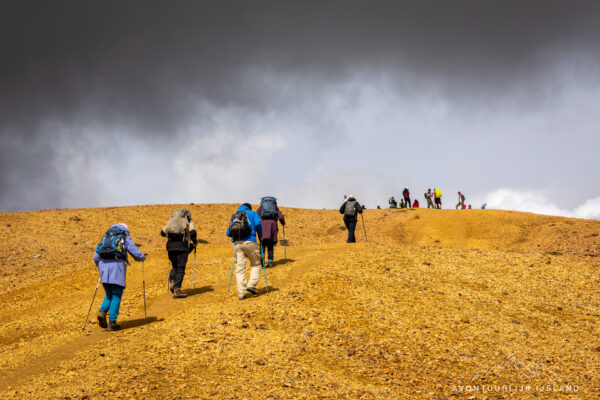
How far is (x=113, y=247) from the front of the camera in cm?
991

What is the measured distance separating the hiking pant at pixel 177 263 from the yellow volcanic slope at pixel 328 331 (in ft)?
2.10

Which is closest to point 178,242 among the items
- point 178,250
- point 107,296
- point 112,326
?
point 178,250

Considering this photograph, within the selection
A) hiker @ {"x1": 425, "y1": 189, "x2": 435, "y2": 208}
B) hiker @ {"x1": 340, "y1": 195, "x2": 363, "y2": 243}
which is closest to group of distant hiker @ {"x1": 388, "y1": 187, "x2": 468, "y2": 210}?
hiker @ {"x1": 425, "y1": 189, "x2": 435, "y2": 208}

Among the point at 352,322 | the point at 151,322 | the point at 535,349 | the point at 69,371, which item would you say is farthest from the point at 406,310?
the point at 69,371

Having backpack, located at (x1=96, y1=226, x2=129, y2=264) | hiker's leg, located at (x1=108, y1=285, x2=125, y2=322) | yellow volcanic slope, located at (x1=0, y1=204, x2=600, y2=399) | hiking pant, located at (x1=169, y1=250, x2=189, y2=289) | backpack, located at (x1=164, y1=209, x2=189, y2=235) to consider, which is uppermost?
backpack, located at (x1=164, y1=209, x2=189, y2=235)

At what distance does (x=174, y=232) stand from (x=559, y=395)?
10059mm

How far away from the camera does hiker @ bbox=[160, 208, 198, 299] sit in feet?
40.9

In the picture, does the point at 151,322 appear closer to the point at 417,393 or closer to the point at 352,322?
the point at 352,322

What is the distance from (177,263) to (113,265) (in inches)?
115

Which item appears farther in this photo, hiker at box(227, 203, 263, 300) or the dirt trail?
hiker at box(227, 203, 263, 300)

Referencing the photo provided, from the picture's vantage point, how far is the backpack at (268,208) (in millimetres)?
14953

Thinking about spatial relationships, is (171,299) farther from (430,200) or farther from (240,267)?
(430,200)

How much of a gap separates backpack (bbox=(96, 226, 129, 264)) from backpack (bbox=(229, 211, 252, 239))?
111 inches

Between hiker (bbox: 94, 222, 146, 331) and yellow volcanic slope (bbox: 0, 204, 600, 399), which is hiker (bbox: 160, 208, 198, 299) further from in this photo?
hiker (bbox: 94, 222, 146, 331)
